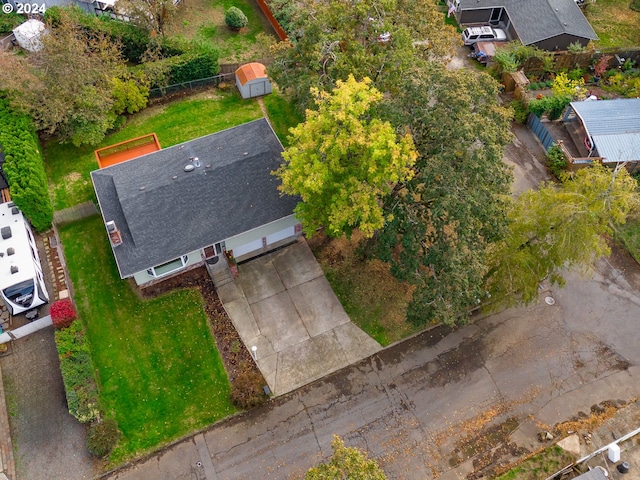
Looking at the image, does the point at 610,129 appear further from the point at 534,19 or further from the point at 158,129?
the point at 158,129

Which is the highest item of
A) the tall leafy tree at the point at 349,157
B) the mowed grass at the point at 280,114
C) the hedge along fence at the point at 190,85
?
the tall leafy tree at the point at 349,157

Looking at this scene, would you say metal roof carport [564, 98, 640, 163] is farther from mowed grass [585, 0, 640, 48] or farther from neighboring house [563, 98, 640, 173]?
mowed grass [585, 0, 640, 48]

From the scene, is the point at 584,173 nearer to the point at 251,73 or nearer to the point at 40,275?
the point at 251,73

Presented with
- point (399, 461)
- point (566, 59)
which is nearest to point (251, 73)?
point (566, 59)

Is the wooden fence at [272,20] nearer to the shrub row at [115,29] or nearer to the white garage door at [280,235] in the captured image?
the shrub row at [115,29]

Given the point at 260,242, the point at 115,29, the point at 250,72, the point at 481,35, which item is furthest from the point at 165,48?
the point at 481,35

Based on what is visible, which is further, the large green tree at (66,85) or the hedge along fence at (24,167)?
the large green tree at (66,85)

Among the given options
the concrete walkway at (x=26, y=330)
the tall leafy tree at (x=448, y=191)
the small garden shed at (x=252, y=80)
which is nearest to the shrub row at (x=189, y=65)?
the small garden shed at (x=252, y=80)
